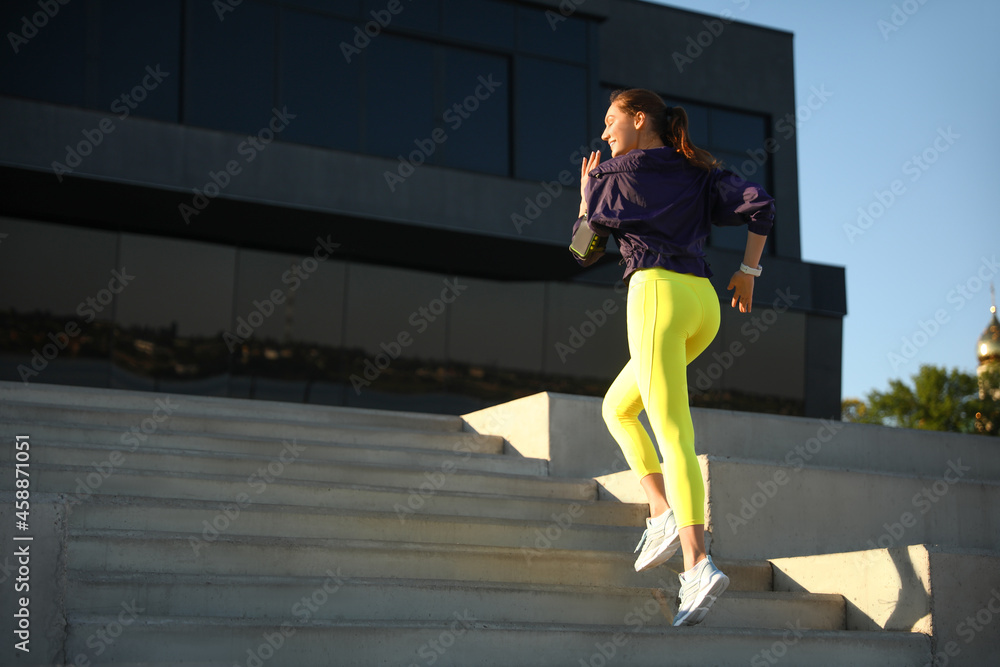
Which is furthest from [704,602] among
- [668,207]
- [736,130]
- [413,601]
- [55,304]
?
[736,130]

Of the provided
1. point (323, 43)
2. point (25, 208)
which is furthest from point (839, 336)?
point (25, 208)

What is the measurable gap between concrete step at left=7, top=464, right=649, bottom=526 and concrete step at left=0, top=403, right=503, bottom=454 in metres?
0.76

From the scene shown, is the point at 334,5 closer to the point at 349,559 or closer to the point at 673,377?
the point at 349,559

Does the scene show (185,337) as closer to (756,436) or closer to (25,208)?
(25,208)

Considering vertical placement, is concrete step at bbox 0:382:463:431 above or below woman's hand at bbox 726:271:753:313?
below

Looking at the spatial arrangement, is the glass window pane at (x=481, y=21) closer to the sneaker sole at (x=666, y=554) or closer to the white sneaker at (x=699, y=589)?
the sneaker sole at (x=666, y=554)

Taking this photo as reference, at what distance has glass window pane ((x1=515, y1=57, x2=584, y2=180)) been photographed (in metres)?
14.3

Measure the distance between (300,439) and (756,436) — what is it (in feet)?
10.4

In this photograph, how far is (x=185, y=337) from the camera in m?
12.6

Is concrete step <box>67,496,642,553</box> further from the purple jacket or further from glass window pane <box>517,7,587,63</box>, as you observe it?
glass window pane <box>517,7,587,63</box>

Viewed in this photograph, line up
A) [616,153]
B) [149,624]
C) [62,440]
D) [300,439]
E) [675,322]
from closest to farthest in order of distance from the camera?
[149,624] → [675,322] → [616,153] → [62,440] → [300,439]

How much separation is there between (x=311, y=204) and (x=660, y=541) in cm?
929

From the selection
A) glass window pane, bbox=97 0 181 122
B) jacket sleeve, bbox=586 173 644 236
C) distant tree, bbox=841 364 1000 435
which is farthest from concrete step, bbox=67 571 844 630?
distant tree, bbox=841 364 1000 435

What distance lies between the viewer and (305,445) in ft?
18.4
